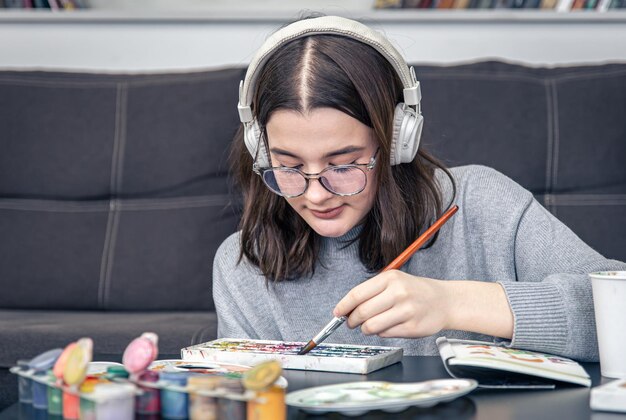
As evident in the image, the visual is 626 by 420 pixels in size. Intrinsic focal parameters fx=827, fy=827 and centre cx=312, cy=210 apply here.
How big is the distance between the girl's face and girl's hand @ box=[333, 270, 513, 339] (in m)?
0.24

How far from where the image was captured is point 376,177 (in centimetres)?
125

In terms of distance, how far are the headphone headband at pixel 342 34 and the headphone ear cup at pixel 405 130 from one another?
0.07ft

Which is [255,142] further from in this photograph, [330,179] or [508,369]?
[508,369]

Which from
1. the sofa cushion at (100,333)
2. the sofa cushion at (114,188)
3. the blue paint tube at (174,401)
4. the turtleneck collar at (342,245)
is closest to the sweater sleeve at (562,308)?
the turtleneck collar at (342,245)

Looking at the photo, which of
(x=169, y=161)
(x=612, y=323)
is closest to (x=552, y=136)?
(x=169, y=161)

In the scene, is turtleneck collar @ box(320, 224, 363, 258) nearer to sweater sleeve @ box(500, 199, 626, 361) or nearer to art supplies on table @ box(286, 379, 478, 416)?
sweater sleeve @ box(500, 199, 626, 361)

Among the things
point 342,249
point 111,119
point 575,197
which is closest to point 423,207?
point 342,249

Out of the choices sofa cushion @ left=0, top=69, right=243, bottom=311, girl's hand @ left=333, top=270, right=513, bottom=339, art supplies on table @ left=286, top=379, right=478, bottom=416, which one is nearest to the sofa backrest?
sofa cushion @ left=0, top=69, right=243, bottom=311

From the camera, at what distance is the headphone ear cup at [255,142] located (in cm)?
125

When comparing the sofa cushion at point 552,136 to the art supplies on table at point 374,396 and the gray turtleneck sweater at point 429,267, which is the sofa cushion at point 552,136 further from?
the art supplies on table at point 374,396

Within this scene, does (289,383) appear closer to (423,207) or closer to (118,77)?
Answer: (423,207)

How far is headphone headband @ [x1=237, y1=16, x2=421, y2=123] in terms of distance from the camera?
3.73 feet

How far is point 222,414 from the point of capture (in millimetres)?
661

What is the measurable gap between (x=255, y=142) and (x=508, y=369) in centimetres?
58
